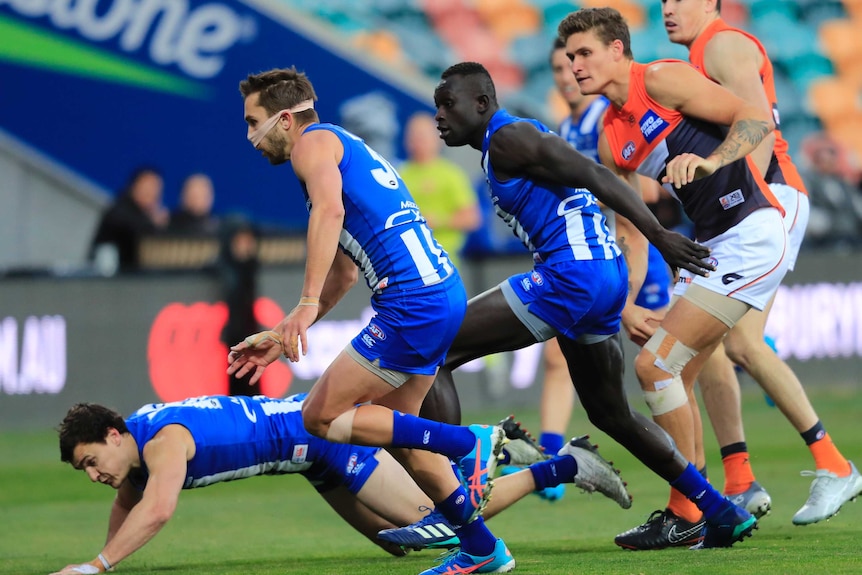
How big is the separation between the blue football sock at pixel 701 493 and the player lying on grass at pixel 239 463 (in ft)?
1.14

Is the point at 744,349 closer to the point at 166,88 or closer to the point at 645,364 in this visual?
the point at 645,364

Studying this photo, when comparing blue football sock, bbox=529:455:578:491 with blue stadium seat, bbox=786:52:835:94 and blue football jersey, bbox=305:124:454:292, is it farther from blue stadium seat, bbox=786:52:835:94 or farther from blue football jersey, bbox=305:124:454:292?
blue stadium seat, bbox=786:52:835:94

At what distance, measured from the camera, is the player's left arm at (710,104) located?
6.01m

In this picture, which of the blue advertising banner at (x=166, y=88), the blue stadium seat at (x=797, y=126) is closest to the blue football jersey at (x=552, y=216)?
the blue advertising banner at (x=166, y=88)

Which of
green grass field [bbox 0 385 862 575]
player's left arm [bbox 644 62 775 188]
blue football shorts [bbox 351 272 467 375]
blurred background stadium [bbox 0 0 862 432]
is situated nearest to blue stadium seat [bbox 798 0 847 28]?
blurred background stadium [bbox 0 0 862 432]

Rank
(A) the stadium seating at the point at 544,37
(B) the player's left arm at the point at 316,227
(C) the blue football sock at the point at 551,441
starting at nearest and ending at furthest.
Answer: (B) the player's left arm at the point at 316,227
(C) the blue football sock at the point at 551,441
(A) the stadium seating at the point at 544,37

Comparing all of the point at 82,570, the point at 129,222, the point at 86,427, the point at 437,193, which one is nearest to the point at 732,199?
the point at 86,427

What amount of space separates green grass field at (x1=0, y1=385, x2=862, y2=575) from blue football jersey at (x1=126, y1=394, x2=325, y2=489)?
0.44 metres

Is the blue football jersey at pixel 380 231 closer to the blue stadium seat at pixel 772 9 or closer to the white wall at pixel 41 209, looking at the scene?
the white wall at pixel 41 209

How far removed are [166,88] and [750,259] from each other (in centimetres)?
1021

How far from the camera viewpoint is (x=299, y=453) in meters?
6.38

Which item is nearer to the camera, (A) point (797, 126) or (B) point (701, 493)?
(B) point (701, 493)

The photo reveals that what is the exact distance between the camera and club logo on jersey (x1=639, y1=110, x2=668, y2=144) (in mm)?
6363

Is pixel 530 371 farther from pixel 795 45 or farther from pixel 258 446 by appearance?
pixel 795 45
